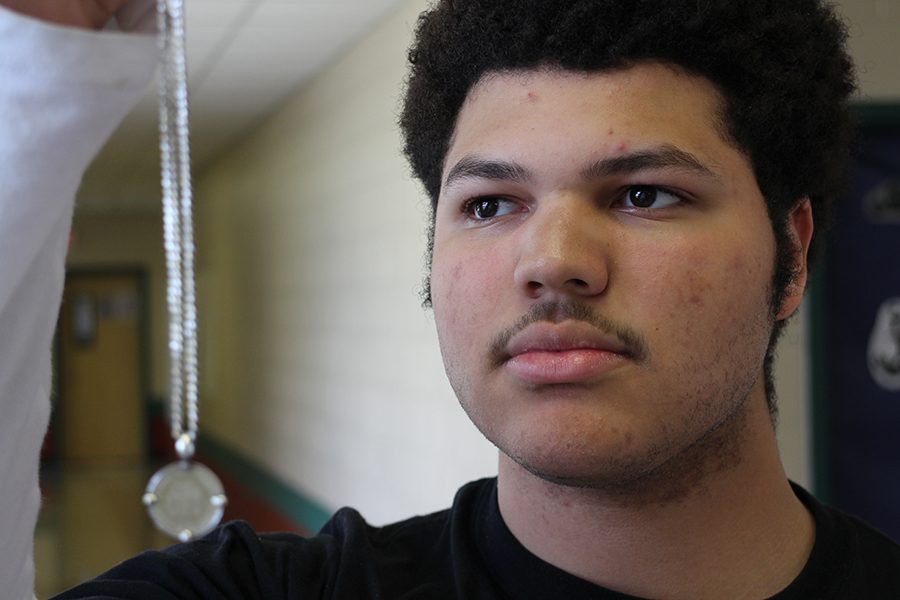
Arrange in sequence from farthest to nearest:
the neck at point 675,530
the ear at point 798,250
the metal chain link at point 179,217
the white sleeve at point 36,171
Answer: the metal chain link at point 179,217
the ear at point 798,250
the neck at point 675,530
the white sleeve at point 36,171

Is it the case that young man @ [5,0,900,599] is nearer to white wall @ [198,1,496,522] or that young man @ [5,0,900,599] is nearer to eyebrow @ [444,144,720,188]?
eyebrow @ [444,144,720,188]

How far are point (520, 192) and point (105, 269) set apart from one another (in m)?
11.8

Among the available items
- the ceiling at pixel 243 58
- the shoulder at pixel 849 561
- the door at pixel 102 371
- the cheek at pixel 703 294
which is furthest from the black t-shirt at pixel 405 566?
the door at pixel 102 371

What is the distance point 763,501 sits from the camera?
113cm

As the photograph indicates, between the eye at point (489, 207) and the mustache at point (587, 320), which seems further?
the eye at point (489, 207)

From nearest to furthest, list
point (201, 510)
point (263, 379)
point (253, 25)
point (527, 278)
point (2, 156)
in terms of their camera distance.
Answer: point (2, 156) → point (527, 278) → point (201, 510) → point (253, 25) → point (263, 379)

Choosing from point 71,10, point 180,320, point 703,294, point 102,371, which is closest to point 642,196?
point 703,294

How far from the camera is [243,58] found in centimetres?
573

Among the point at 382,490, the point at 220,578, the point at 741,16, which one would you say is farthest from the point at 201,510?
the point at 382,490

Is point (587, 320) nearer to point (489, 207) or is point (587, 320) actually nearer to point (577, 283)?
point (577, 283)

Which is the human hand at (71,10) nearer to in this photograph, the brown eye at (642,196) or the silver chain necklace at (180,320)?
the brown eye at (642,196)

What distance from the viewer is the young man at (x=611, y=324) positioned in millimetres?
985

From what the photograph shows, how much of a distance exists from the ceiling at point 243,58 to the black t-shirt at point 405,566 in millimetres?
2673

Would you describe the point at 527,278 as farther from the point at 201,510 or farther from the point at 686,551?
the point at 201,510
